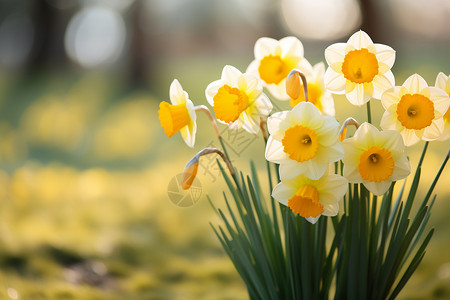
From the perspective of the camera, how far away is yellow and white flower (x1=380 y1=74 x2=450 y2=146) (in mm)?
619

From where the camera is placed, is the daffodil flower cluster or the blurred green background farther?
the blurred green background

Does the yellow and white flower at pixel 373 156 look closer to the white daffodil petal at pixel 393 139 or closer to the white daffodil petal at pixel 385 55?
the white daffodil petal at pixel 393 139

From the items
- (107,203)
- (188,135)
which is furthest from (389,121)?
(107,203)

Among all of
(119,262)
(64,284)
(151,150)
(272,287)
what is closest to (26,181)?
(151,150)

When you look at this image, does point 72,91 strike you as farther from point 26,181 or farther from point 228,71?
point 228,71

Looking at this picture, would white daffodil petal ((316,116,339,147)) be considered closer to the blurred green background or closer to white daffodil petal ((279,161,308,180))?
white daffodil petal ((279,161,308,180))

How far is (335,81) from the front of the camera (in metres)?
0.66

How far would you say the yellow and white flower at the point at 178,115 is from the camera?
Answer: 661 millimetres

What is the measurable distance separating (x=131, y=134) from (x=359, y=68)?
2.13 meters

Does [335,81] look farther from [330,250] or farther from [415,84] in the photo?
[330,250]

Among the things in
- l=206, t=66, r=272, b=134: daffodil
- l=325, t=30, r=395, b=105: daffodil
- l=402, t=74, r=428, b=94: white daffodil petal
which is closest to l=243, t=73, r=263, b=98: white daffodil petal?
l=206, t=66, r=272, b=134: daffodil

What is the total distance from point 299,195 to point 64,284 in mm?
908

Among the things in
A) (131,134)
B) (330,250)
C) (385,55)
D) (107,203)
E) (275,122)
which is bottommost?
(330,250)

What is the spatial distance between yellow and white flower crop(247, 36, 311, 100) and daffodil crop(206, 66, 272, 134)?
7cm
